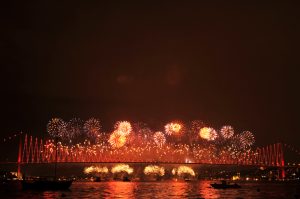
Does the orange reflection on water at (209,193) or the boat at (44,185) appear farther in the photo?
the boat at (44,185)

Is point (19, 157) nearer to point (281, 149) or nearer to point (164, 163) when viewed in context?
point (164, 163)

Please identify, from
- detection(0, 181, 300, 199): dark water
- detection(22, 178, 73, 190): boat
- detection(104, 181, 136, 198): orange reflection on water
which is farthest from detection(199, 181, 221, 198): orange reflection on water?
detection(22, 178, 73, 190): boat

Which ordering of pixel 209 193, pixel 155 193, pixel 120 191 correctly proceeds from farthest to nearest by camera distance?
pixel 120 191, pixel 209 193, pixel 155 193

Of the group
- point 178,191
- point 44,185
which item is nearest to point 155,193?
point 178,191

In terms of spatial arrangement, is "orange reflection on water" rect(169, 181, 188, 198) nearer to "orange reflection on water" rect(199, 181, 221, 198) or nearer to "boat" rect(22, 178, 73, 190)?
"orange reflection on water" rect(199, 181, 221, 198)

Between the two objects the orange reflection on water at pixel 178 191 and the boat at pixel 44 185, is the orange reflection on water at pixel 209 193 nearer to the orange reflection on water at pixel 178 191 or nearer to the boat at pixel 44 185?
the orange reflection on water at pixel 178 191

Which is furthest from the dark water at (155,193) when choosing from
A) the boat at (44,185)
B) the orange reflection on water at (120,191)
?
the boat at (44,185)

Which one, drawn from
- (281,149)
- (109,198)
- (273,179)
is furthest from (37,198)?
(273,179)

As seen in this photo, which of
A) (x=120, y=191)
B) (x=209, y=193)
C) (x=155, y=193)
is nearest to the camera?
(x=155, y=193)

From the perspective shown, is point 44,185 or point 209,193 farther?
point 44,185

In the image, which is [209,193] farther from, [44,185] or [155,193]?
[44,185]

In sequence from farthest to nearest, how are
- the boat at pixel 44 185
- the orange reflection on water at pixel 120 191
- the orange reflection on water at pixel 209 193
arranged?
the boat at pixel 44 185 → the orange reflection on water at pixel 209 193 → the orange reflection on water at pixel 120 191
